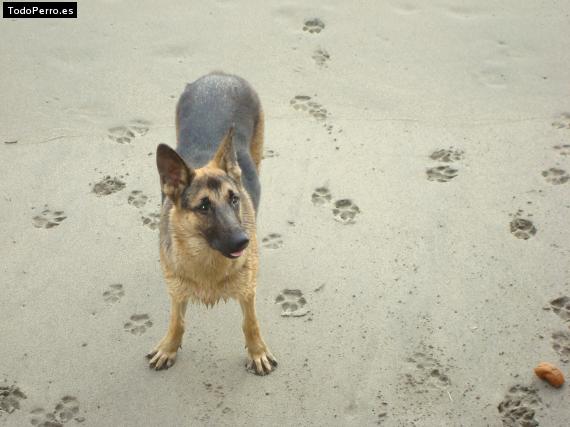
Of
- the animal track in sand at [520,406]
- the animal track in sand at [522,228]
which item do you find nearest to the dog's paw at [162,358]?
the animal track in sand at [520,406]

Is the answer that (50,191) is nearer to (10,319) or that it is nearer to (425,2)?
(10,319)

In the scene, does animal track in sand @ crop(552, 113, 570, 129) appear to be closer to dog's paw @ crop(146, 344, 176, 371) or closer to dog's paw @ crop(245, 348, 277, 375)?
dog's paw @ crop(245, 348, 277, 375)

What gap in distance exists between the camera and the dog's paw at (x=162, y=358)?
495 centimetres

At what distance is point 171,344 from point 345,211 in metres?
1.93

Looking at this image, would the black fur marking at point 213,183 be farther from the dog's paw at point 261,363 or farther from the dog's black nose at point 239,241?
the dog's paw at point 261,363

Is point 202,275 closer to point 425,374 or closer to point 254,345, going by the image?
point 254,345

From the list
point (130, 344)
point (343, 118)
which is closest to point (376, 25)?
point (343, 118)

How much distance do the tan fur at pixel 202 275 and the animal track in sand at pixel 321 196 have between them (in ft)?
3.95

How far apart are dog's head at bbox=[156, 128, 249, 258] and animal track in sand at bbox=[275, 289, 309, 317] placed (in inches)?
38.4

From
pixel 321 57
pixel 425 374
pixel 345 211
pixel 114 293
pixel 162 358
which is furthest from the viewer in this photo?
pixel 321 57

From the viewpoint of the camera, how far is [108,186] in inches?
247

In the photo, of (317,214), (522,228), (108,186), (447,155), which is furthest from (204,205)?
(447,155)

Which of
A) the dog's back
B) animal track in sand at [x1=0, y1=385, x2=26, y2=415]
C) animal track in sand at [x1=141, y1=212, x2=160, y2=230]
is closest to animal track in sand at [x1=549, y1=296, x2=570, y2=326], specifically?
the dog's back

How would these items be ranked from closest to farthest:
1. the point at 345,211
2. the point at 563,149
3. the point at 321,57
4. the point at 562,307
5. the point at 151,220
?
the point at 562,307, the point at 151,220, the point at 345,211, the point at 563,149, the point at 321,57
